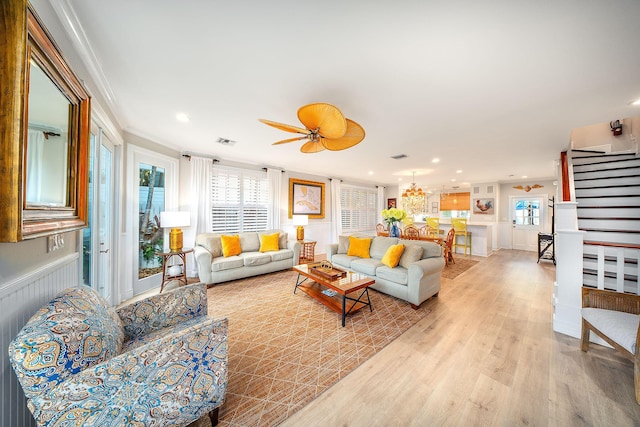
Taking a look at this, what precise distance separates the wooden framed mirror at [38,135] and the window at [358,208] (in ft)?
20.8

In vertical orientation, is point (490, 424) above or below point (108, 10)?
below

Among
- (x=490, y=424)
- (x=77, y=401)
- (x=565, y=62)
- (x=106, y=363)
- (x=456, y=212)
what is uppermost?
(x=565, y=62)

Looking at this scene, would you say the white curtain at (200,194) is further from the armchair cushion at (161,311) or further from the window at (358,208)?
the window at (358,208)

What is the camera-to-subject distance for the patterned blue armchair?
2.83ft

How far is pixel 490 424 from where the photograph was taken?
1334 mm

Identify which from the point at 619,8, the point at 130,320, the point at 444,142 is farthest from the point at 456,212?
the point at 130,320

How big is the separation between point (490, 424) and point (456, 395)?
22 cm

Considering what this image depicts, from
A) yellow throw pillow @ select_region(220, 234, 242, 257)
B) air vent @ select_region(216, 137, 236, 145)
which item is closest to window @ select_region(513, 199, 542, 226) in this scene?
yellow throw pillow @ select_region(220, 234, 242, 257)

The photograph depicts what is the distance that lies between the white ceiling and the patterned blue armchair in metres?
1.80

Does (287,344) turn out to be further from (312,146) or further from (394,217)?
(394,217)

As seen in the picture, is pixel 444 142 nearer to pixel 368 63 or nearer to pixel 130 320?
pixel 368 63

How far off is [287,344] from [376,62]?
2.69 meters

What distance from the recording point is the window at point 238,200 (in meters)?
4.63

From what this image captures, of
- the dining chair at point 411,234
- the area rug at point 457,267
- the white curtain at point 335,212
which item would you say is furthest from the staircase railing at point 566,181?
the white curtain at point 335,212
